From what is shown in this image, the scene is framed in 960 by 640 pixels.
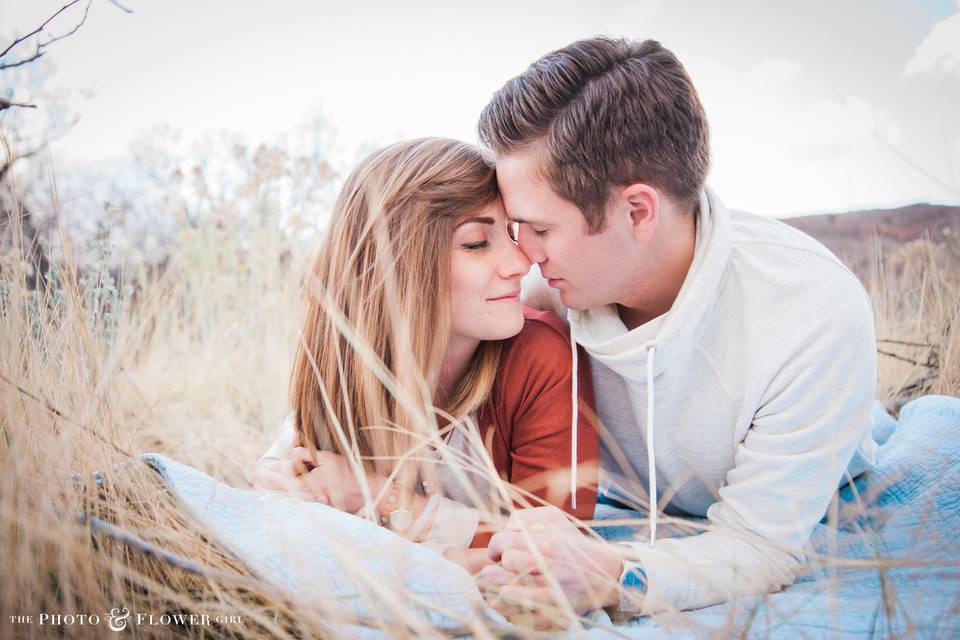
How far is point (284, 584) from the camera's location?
1.23 m

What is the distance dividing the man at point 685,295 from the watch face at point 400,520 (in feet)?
0.97

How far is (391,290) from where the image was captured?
1777 mm

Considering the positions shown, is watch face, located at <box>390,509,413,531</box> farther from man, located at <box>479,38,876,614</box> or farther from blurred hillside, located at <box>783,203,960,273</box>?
blurred hillside, located at <box>783,203,960,273</box>

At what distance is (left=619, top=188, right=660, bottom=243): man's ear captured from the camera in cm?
183

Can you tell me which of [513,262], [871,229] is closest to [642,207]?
[513,262]

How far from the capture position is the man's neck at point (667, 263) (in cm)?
191

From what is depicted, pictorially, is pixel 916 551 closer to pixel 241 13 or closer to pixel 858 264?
pixel 858 264

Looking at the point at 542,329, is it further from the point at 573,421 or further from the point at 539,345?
the point at 573,421

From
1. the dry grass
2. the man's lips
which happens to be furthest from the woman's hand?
the man's lips

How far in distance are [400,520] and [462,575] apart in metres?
0.43

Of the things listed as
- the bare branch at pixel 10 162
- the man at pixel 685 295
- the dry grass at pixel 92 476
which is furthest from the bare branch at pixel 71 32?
the man at pixel 685 295

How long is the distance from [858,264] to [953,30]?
6.56 ft

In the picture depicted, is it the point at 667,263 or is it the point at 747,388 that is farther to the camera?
the point at 667,263

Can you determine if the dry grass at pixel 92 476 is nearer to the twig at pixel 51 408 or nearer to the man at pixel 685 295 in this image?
the twig at pixel 51 408
